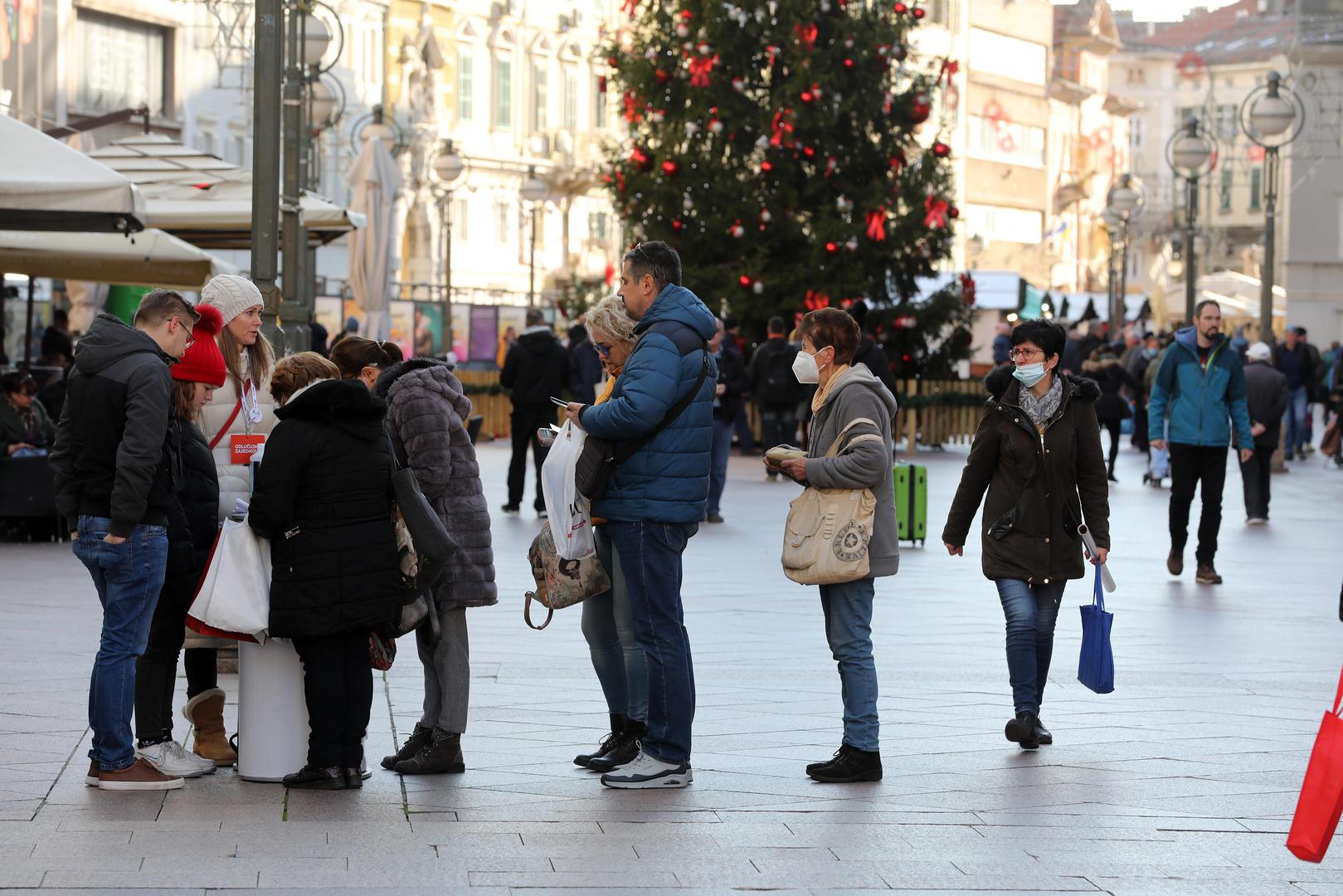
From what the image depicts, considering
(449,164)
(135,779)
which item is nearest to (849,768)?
(135,779)

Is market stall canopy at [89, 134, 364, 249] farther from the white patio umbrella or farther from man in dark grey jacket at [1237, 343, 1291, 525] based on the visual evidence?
man in dark grey jacket at [1237, 343, 1291, 525]

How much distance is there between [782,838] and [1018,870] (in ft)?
2.64

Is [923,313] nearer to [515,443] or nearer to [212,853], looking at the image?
[515,443]

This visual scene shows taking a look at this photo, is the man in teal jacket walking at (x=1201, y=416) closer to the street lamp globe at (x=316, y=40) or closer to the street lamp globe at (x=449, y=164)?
the street lamp globe at (x=316, y=40)

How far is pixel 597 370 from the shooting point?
982 inches

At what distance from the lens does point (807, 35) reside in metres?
29.6

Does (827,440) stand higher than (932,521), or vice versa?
(827,440)

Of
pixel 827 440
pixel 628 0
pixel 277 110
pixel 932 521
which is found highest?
pixel 628 0

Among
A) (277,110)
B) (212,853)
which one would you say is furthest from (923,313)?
(212,853)

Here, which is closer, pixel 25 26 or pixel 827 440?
pixel 827 440

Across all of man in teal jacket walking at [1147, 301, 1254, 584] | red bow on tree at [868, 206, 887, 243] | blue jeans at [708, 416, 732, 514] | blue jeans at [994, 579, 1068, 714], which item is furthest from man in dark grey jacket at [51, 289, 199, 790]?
red bow on tree at [868, 206, 887, 243]

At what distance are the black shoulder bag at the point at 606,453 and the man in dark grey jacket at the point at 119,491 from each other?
1.44 m

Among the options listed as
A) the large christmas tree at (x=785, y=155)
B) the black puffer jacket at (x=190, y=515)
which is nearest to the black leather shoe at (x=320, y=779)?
the black puffer jacket at (x=190, y=515)

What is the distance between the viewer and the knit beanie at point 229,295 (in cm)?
862
